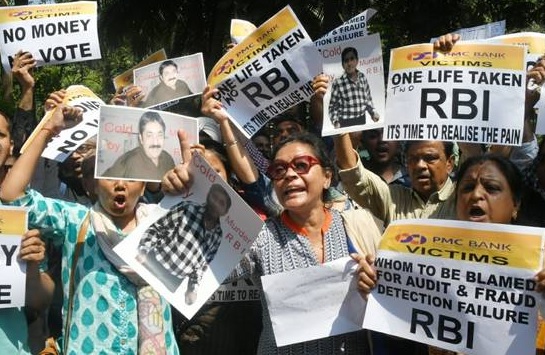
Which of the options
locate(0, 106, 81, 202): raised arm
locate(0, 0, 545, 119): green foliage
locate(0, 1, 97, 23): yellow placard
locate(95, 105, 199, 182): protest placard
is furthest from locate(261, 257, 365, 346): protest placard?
locate(0, 0, 545, 119): green foliage

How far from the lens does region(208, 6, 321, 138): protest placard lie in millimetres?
4344

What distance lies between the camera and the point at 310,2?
48.9ft

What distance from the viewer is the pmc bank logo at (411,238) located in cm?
304

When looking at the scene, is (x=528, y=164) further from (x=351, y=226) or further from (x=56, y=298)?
(x=56, y=298)

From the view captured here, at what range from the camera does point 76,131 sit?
185 inches

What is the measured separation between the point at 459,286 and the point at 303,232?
2.32 feet

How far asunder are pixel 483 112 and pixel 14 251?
2235mm

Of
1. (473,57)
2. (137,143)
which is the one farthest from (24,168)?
(473,57)

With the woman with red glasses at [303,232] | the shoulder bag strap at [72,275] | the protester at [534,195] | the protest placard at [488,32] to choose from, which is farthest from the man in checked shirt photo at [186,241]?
the protest placard at [488,32]

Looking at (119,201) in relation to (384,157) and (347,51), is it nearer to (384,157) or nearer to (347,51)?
(347,51)

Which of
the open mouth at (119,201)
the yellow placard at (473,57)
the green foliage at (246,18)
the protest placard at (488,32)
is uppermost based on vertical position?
the green foliage at (246,18)

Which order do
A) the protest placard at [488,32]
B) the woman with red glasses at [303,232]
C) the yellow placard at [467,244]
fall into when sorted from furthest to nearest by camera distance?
the protest placard at [488,32] → the woman with red glasses at [303,232] → the yellow placard at [467,244]

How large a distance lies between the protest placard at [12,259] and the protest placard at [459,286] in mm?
1420

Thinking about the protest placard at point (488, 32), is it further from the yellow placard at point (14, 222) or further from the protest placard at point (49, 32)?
the yellow placard at point (14, 222)
